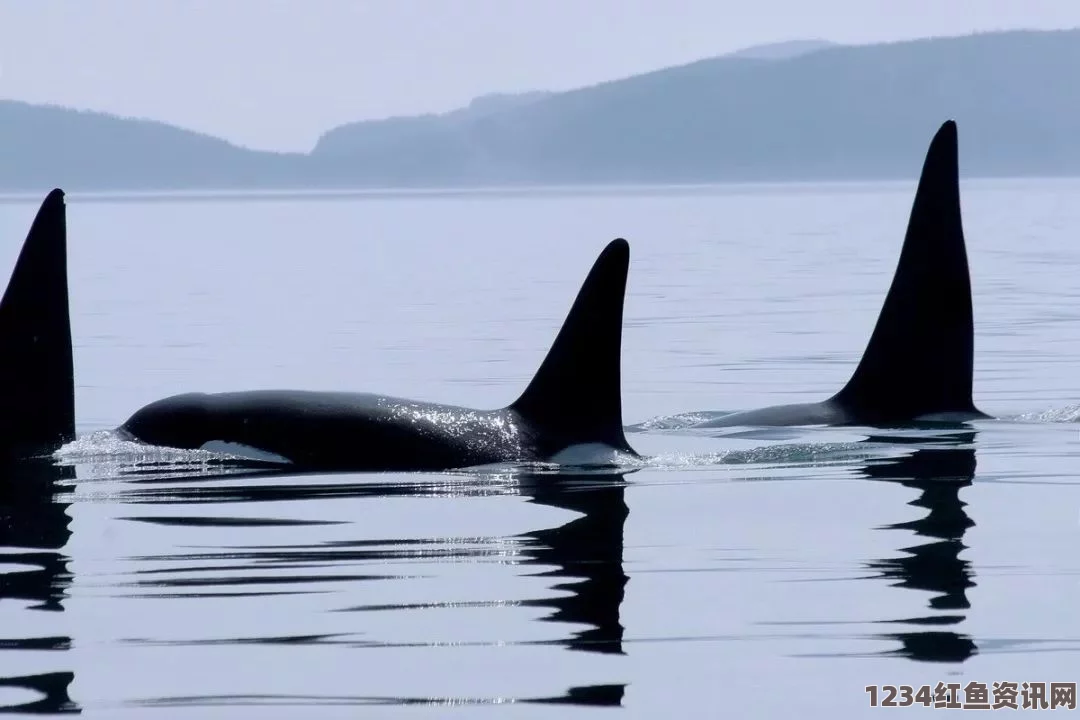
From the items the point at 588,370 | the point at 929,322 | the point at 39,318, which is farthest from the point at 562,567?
the point at 929,322

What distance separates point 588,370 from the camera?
44.0 feet

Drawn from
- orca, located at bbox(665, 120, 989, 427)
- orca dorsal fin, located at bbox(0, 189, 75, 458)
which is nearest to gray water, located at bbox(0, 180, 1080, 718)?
orca, located at bbox(665, 120, 989, 427)

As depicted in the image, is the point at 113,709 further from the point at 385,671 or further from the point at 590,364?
the point at 590,364

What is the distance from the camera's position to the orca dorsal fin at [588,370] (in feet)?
43.3

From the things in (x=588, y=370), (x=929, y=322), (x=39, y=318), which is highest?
(x=39, y=318)

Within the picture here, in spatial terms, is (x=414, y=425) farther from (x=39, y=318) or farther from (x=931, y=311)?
(x=931, y=311)

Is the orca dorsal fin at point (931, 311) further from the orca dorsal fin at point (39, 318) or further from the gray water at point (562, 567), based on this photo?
the orca dorsal fin at point (39, 318)

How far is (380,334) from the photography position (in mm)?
31219

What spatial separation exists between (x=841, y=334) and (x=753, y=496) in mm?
17876

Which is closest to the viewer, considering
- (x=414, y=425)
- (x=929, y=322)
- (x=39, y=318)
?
(x=39, y=318)

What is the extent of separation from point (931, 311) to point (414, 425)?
4.98 metres

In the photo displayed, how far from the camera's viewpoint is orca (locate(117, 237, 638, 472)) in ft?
44.3

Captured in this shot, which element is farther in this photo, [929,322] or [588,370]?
[929,322]

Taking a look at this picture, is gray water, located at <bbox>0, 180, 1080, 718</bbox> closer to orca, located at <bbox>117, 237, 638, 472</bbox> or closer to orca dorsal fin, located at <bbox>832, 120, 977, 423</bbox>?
orca, located at <bbox>117, 237, 638, 472</bbox>
